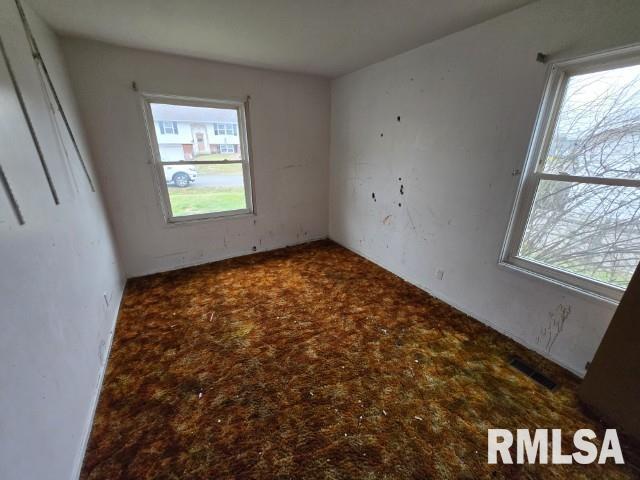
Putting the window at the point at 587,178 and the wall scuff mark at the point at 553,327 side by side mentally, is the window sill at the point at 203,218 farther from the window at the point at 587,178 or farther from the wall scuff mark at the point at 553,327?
the wall scuff mark at the point at 553,327

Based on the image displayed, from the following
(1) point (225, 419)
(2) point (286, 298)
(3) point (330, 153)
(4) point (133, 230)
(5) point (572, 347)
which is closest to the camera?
(1) point (225, 419)

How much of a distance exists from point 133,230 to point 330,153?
2669 mm

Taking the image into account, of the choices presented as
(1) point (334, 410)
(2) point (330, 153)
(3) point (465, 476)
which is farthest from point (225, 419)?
(2) point (330, 153)

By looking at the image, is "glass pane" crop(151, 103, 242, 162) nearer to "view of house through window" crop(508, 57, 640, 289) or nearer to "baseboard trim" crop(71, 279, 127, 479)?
"baseboard trim" crop(71, 279, 127, 479)

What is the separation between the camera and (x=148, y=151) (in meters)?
2.74

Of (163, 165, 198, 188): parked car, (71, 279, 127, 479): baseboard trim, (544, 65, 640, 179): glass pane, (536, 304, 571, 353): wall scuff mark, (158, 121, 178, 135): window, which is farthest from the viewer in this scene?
(163, 165, 198, 188): parked car

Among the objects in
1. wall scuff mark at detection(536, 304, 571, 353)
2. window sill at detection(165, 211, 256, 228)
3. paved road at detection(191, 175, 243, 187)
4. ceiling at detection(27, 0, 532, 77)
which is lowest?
wall scuff mark at detection(536, 304, 571, 353)

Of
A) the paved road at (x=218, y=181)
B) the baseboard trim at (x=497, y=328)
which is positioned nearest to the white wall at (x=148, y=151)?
the paved road at (x=218, y=181)

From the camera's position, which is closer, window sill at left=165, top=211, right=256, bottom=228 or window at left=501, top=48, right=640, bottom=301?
window at left=501, top=48, right=640, bottom=301

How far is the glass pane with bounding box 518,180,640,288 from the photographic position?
1.50 metres

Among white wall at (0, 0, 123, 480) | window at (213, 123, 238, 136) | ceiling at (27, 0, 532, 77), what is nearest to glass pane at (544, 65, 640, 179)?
ceiling at (27, 0, 532, 77)

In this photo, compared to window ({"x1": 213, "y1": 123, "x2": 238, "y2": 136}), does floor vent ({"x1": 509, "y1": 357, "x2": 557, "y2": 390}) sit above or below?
below

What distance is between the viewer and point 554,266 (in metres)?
1.83

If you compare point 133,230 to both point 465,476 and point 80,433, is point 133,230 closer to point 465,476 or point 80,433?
point 80,433
